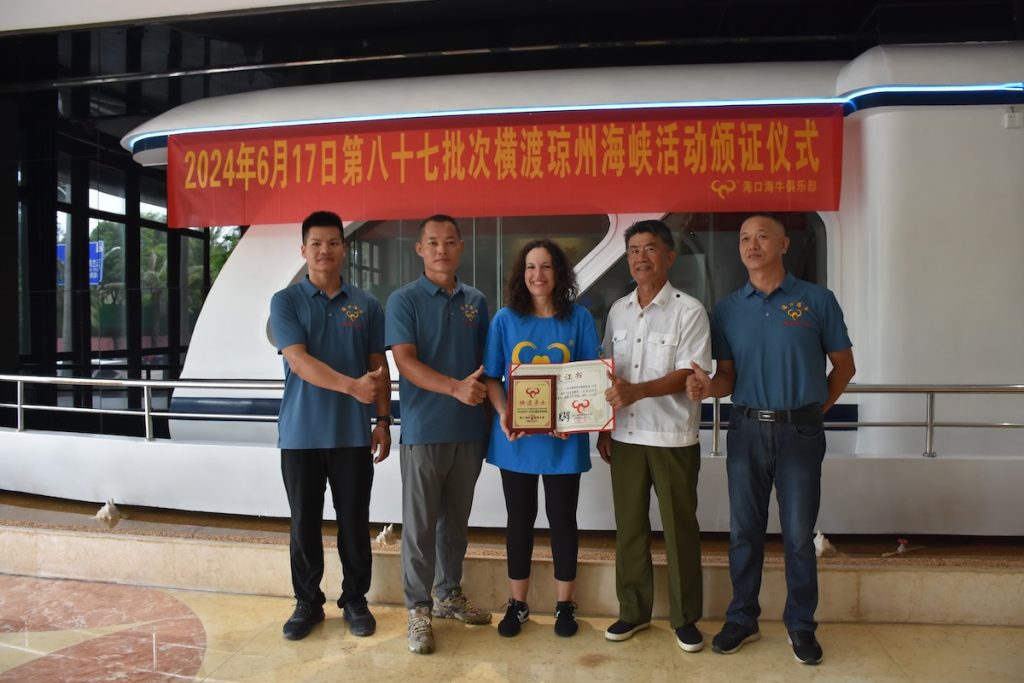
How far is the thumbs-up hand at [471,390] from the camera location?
7.92ft

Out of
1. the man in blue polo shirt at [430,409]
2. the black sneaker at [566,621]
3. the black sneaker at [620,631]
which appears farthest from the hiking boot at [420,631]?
the black sneaker at [620,631]

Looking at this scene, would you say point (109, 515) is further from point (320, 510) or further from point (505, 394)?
point (505, 394)

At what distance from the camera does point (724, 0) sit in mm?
4238

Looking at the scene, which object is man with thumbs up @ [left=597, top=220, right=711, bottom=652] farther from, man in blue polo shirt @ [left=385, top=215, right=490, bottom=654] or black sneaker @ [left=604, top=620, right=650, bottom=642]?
man in blue polo shirt @ [left=385, top=215, right=490, bottom=654]

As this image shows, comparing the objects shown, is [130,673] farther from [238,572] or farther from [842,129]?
[842,129]

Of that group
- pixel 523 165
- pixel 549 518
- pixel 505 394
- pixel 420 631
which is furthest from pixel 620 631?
pixel 523 165

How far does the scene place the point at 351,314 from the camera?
2660 mm

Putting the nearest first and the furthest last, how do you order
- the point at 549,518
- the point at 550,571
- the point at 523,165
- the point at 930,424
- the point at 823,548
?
the point at 549,518
the point at 550,571
the point at 823,548
the point at 930,424
the point at 523,165

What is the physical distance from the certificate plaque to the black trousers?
654 millimetres

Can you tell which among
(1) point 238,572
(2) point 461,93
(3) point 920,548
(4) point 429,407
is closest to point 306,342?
(4) point 429,407

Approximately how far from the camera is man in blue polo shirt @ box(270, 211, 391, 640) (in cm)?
257

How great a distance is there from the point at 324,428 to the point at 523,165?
7.36 feet

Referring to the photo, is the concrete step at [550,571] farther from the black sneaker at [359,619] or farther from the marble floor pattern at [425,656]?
the black sneaker at [359,619]

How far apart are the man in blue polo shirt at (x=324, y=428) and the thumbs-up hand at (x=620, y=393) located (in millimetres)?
827
